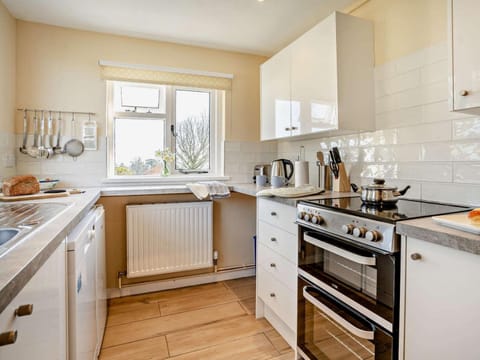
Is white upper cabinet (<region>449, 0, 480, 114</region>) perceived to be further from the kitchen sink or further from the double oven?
the kitchen sink

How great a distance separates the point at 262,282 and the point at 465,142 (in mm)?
1517

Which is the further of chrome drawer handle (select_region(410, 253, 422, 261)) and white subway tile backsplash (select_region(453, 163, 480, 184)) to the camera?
white subway tile backsplash (select_region(453, 163, 480, 184))

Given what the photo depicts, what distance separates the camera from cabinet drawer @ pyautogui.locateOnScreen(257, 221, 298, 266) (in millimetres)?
1659

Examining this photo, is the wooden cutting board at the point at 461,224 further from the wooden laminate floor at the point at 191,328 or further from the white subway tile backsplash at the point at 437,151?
the wooden laminate floor at the point at 191,328

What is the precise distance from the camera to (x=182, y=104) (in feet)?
9.34

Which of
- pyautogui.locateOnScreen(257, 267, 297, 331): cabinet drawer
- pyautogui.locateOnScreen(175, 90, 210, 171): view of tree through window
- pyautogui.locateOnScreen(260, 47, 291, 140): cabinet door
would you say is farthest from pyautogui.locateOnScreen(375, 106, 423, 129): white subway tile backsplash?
pyautogui.locateOnScreen(175, 90, 210, 171): view of tree through window

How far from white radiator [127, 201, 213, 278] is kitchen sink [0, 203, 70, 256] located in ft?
3.30

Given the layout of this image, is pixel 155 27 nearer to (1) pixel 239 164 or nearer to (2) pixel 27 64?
(2) pixel 27 64

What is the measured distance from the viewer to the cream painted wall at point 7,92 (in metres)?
2.02

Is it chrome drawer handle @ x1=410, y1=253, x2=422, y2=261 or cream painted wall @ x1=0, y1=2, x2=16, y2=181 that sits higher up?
cream painted wall @ x1=0, y1=2, x2=16, y2=181

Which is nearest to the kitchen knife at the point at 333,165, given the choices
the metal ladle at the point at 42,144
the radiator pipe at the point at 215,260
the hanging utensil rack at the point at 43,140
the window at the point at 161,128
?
the window at the point at 161,128

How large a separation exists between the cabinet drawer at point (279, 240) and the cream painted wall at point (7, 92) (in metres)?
1.93

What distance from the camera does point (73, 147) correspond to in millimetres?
2398

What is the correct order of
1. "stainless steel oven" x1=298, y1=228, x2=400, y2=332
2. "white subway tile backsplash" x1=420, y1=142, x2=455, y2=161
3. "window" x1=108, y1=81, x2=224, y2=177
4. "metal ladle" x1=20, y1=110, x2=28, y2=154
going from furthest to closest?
"window" x1=108, y1=81, x2=224, y2=177 → "metal ladle" x1=20, y1=110, x2=28, y2=154 → "white subway tile backsplash" x1=420, y1=142, x2=455, y2=161 → "stainless steel oven" x1=298, y1=228, x2=400, y2=332
